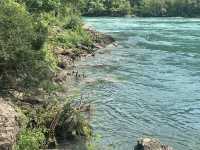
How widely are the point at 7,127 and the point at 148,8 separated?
149361 millimetres

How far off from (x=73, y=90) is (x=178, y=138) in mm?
11405

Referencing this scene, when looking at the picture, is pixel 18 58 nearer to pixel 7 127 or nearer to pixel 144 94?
pixel 7 127

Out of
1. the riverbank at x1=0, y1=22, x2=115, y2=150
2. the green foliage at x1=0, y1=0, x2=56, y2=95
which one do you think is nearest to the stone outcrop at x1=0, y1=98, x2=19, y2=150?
the riverbank at x1=0, y1=22, x2=115, y2=150

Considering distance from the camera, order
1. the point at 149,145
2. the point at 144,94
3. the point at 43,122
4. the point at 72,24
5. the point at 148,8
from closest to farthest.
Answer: the point at 149,145 < the point at 43,122 < the point at 144,94 < the point at 72,24 < the point at 148,8

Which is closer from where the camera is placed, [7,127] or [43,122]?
[7,127]

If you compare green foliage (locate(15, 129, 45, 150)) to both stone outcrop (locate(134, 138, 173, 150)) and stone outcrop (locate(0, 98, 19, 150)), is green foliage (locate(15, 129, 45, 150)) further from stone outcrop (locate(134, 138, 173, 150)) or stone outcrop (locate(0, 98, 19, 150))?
stone outcrop (locate(134, 138, 173, 150))

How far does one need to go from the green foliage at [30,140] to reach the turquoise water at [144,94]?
3239mm

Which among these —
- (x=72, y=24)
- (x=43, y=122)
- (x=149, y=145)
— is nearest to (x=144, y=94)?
(x=43, y=122)

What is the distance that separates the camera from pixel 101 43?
61.2 meters

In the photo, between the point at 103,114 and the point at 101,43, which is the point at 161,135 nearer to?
the point at 103,114

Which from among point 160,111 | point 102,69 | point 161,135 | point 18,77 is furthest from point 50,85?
point 102,69

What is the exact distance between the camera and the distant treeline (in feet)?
511

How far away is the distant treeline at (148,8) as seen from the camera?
15575cm

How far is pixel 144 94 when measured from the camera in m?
33.2
